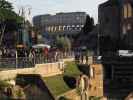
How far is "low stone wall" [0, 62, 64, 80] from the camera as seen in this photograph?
3453cm

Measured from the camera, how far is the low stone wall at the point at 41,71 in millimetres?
34534

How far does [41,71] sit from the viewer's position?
41.9 m

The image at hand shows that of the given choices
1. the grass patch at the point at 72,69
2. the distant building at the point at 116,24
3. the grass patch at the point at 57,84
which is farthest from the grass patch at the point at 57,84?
the distant building at the point at 116,24

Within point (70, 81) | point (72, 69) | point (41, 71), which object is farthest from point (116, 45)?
point (41, 71)

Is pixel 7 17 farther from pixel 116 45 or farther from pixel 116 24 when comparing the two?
pixel 116 24

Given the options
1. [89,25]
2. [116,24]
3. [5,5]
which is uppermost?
[5,5]

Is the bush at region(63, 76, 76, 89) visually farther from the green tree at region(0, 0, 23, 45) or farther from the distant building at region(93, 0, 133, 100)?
the distant building at region(93, 0, 133, 100)

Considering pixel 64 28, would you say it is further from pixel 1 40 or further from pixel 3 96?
pixel 3 96

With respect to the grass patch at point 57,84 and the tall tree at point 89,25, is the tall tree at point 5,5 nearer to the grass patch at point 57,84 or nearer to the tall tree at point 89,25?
the grass patch at point 57,84

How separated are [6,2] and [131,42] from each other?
158ft

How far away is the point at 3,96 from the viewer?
30.4 metres

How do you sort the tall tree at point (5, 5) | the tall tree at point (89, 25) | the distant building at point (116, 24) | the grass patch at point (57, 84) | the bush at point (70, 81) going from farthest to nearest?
the tall tree at point (89, 25) < the distant building at point (116, 24) < the tall tree at point (5, 5) < the bush at point (70, 81) < the grass patch at point (57, 84)

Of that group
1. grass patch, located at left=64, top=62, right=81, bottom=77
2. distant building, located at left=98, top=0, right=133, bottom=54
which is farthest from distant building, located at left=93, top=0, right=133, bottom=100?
grass patch, located at left=64, top=62, right=81, bottom=77

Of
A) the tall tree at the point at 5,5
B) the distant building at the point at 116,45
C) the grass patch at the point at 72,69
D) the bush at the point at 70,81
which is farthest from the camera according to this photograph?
the distant building at the point at 116,45
